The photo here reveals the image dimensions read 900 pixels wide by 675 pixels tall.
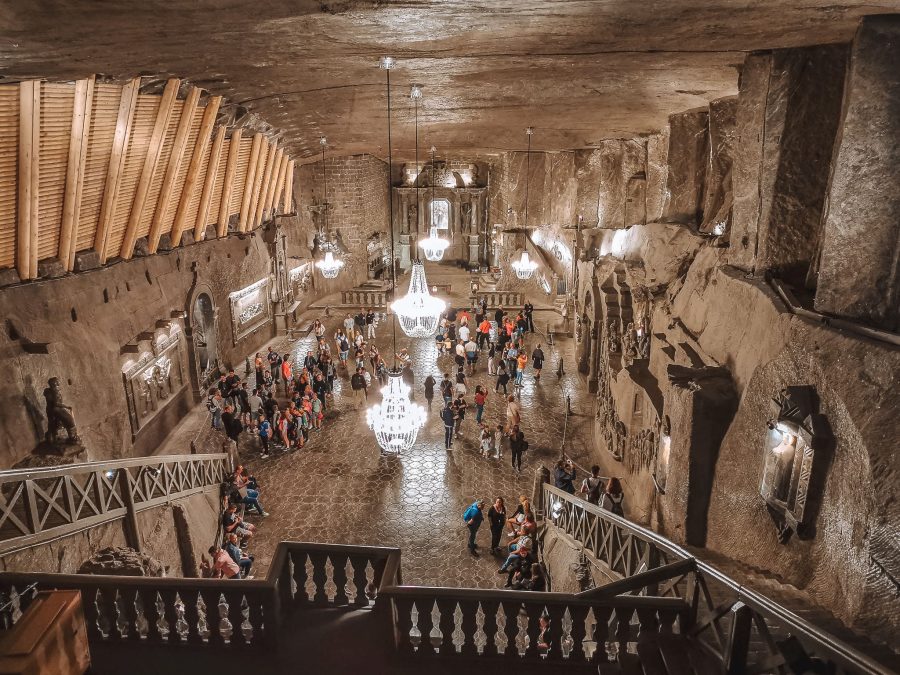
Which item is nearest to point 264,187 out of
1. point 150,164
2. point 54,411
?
point 150,164

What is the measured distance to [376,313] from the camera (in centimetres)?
1992

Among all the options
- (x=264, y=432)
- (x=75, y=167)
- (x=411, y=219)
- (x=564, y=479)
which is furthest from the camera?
(x=411, y=219)

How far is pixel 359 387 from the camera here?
12266 mm

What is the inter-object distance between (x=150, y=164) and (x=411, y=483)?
20.7 feet

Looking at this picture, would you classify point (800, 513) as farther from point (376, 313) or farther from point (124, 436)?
point (376, 313)

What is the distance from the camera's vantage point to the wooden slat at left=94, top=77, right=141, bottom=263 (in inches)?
259

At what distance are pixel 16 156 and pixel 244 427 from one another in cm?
693

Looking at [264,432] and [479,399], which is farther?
[479,399]

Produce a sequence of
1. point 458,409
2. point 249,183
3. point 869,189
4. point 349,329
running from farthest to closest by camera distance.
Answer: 1. point 349,329
2. point 249,183
3. point 458,409
4. point 869,189

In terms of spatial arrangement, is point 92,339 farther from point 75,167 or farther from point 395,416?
point 395,416

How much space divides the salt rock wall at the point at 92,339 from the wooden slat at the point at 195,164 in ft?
2.65

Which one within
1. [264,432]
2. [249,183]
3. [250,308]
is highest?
[249,183]

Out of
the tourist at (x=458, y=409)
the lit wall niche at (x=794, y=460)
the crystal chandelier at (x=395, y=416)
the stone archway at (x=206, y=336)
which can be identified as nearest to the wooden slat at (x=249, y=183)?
the stone archway at (x=206, y=336)

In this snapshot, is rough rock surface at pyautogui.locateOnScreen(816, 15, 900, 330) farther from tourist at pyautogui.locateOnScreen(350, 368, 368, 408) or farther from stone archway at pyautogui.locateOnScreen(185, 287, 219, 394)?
stone archway at pyautogui.locateOnScreen(185, 287, 219, 394)
